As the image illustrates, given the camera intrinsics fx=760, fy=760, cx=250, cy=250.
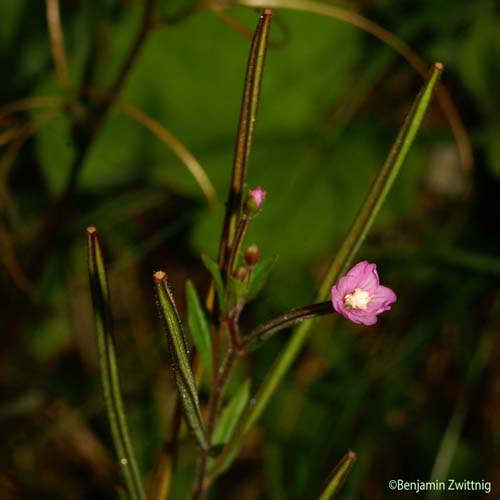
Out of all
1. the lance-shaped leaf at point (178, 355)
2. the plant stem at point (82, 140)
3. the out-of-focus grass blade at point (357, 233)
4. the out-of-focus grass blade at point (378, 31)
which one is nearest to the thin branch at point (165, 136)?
the plant stem at point (82, 140)

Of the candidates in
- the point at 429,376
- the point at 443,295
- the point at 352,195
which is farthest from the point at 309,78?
the point at 429,376

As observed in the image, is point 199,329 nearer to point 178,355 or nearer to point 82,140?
point 178,355

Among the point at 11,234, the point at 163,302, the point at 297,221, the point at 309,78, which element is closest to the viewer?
the point at 163,302

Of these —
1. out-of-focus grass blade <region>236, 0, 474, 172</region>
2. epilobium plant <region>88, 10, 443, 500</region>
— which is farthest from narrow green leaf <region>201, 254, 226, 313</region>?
out-of-focus grass blade <region>236, 0, 474, 172</region>

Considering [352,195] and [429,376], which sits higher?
[352,195]

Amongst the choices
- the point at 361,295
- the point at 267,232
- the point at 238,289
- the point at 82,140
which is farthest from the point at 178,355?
the point at 267,232

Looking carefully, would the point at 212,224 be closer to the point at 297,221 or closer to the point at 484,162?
the point at 297,221
